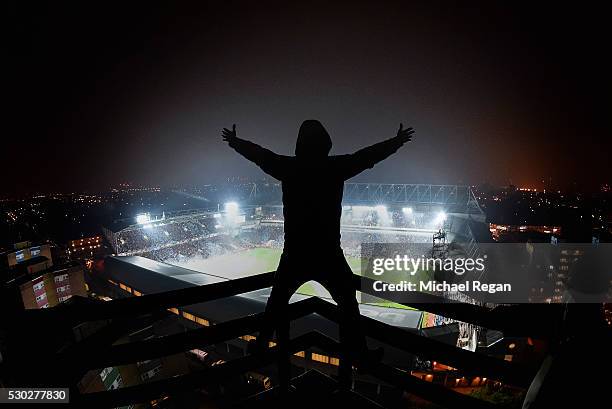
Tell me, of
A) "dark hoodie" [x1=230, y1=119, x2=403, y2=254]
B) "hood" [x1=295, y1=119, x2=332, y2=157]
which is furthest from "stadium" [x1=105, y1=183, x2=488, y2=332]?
"hood" [x1=295, y1=119, x2=332, y2=157]

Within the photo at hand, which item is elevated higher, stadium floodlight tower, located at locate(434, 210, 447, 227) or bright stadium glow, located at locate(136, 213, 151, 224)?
bright stadium glow, located at locate(136, 213, 151, 224)

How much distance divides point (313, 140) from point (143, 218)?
30.2 m

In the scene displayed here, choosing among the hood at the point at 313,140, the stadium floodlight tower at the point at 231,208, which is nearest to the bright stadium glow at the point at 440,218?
the stadium floodlight tower at the point at 231,208

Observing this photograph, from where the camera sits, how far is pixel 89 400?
1.39m

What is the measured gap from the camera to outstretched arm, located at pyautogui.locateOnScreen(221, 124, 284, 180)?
5.41 ft

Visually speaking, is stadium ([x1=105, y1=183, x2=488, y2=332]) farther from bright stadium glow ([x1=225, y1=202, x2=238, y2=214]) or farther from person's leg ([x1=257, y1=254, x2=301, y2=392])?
person's leg ([x1=257, y1=254, x2=301, y2=392])

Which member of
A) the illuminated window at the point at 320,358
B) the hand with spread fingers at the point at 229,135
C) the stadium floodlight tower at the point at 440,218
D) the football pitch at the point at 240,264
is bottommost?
the illuminated window at the point at 320,358

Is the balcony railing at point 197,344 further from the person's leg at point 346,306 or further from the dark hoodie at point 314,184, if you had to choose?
the dark hoodie at point 314,184

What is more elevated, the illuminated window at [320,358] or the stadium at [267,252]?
the stadium at [267,252]

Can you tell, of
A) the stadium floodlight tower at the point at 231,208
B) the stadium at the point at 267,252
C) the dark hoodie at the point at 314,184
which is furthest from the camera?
the stadium floodlight tower at the point at 231,208

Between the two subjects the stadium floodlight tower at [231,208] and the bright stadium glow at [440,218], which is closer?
the bright stadium glow at [440,218]

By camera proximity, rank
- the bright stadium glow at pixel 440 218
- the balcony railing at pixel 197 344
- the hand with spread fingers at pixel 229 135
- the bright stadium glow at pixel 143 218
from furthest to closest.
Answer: the bright stadium glow at pixel 440 218, the bright stadium glow at pixel 143 218, the hand with spread fingers at pixel 229 135, the balcony railing at pixel 197 344

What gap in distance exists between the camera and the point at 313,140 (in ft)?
5.23

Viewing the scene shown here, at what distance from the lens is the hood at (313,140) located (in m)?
1.60
